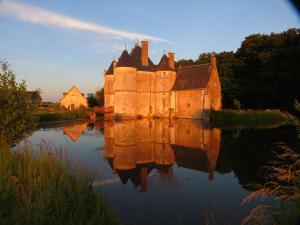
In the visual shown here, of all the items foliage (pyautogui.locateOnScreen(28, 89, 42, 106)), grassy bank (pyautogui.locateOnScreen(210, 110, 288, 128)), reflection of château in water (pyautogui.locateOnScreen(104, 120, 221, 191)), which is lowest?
reflection of château in water (pyautogui.locateOnScreen(104, 120, 221, 191))

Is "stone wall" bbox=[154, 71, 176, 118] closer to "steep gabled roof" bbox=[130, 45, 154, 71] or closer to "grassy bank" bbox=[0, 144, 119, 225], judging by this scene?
"steep gabled roof" bbox=[130, 45, 154, 71]

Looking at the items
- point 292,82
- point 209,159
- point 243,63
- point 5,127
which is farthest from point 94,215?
point 243,63

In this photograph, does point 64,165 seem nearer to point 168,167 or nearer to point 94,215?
point 94,215

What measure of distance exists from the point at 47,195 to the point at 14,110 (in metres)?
4.67

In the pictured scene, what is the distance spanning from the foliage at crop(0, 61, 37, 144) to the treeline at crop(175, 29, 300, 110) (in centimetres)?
3085

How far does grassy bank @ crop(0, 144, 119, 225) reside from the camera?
4473 mm

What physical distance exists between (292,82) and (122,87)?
22.7 m

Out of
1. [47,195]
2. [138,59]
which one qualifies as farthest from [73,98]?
[47,195]

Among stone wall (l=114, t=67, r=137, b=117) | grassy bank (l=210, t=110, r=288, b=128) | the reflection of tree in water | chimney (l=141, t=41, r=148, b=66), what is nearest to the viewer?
the reflection of tree in water

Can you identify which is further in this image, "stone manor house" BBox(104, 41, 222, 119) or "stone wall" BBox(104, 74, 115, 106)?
"stone wall" BBox(104, 74, 115, 106)

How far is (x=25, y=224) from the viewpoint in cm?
429

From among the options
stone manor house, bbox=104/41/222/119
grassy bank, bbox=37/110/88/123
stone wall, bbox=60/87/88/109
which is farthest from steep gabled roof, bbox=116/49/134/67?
stone wall, bbox=60/87/88/109

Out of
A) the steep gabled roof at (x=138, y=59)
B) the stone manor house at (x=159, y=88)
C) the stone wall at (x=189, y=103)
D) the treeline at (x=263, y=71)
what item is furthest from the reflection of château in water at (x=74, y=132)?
the treeline at (x=263, y=71)

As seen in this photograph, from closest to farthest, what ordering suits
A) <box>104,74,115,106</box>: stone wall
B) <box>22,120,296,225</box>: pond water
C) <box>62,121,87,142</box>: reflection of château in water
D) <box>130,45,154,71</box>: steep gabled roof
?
<box>22,120,296,225</box>: pond water < <box>62,121,87,142</box>: reflection of château in water < <box>130,45,154,71</box>: steep gabled roof < <box>104,74,115,106</box>: stone wall
